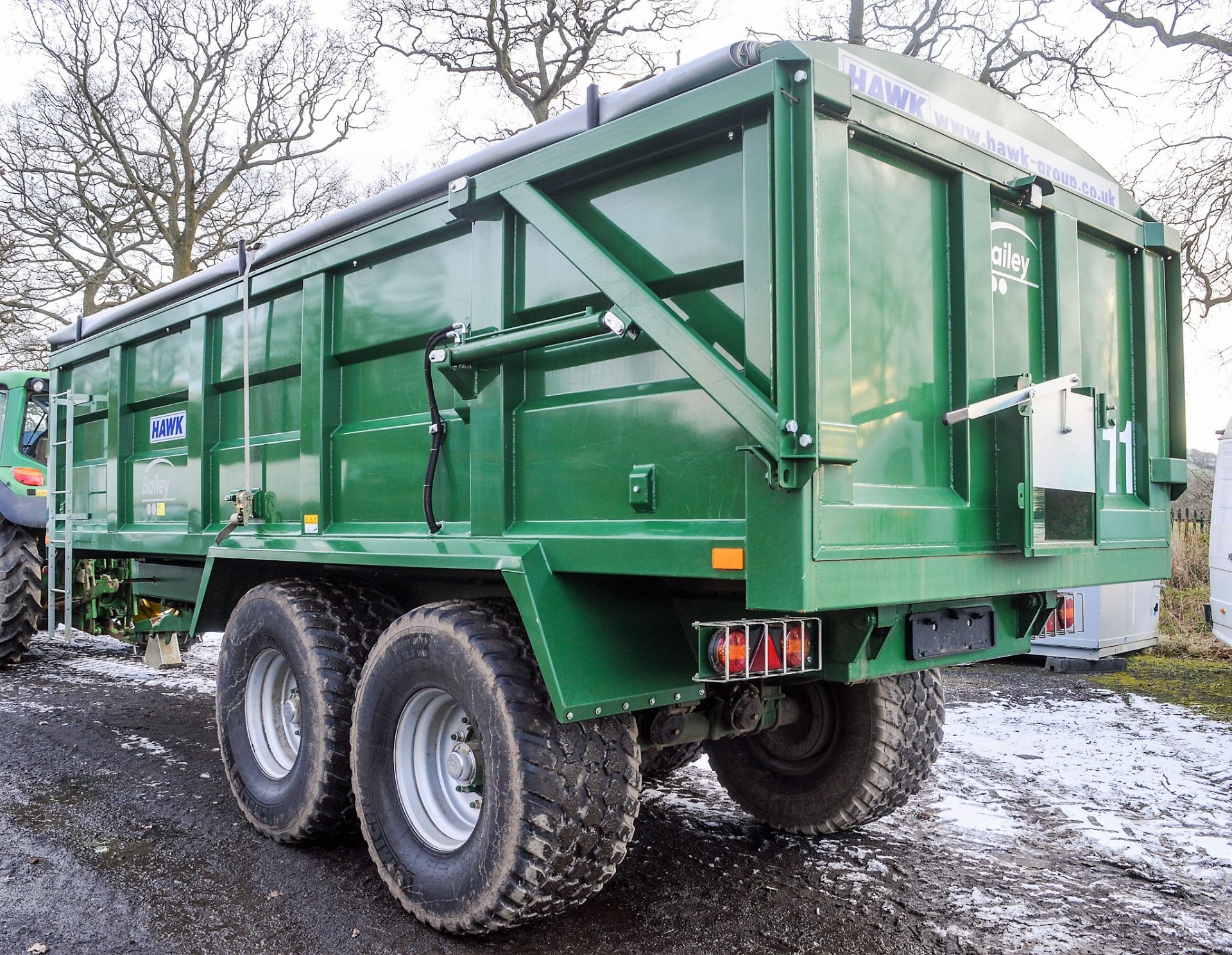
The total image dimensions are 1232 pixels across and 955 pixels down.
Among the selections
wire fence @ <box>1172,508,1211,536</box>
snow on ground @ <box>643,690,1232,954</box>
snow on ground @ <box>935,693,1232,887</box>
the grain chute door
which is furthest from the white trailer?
the grain chute door

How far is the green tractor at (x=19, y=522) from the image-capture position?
25.1ft

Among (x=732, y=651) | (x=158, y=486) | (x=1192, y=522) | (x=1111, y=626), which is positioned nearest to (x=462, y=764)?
(x=732, y=651)

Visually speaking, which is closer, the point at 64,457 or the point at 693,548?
the point at 693,548

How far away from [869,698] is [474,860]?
5.53 ft

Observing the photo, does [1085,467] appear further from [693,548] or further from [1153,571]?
[693,548]

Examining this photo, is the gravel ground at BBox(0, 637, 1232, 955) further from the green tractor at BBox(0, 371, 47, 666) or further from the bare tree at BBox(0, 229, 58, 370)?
the bare tree at BBox(0, 229, 58, 370)

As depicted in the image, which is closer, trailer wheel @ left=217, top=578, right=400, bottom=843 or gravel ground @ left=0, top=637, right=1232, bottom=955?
gravel ground @ left=0, top=637, right=1232, bottom=955

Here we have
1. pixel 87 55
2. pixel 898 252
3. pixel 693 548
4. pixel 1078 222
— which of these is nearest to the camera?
pixel 693 548

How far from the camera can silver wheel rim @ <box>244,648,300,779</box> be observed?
Answer: 13.7 feet

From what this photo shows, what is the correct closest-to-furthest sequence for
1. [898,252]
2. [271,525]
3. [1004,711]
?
[898,252], [271,525], [1004,711]

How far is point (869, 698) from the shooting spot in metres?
3.80

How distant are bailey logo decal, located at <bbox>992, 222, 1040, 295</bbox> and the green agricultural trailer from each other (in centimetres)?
2

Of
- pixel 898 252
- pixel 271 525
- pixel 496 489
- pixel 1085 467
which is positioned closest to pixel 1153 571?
Answer: pixel 1085 467

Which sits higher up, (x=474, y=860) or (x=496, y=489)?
(x=496, y=489)
